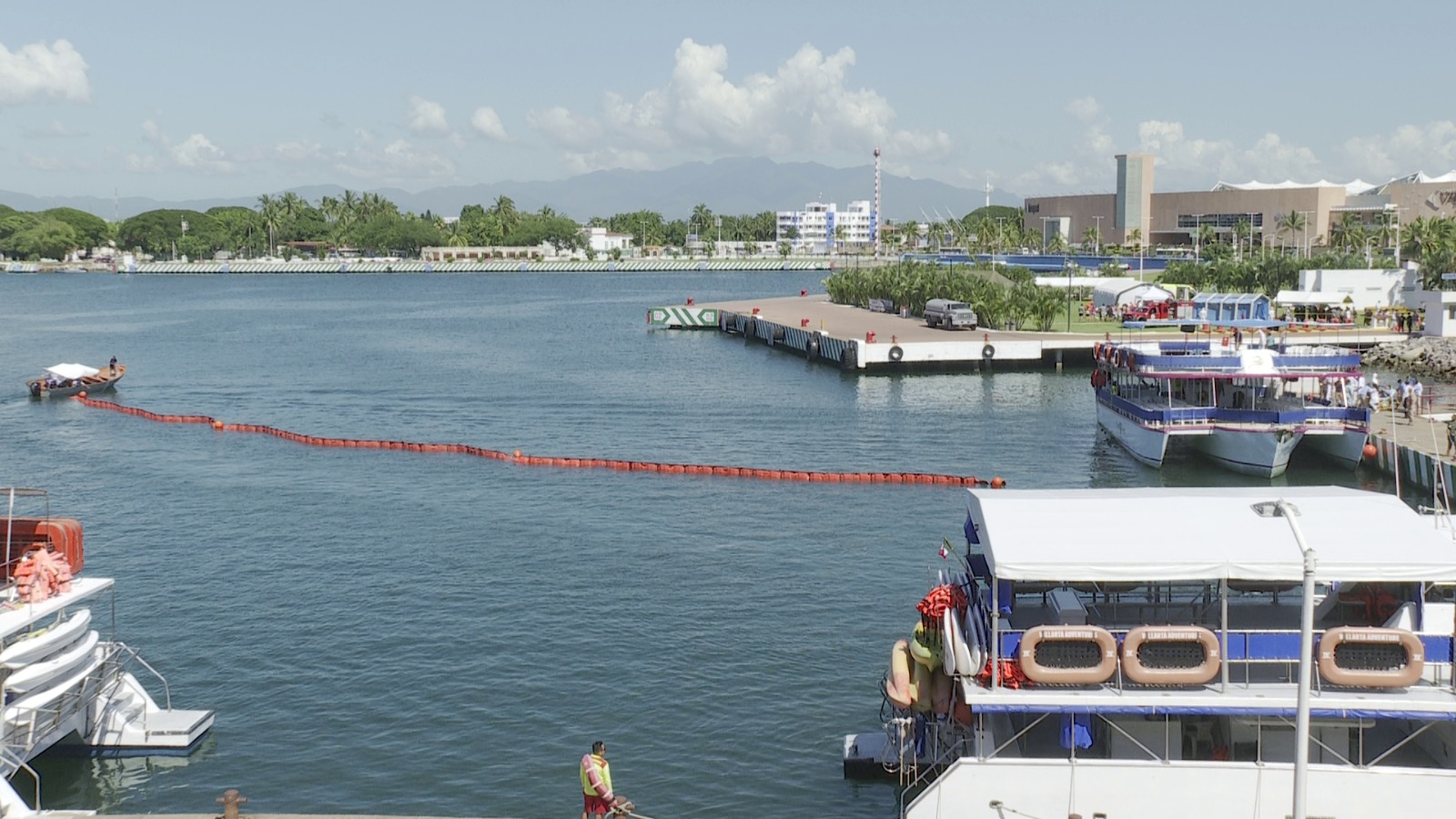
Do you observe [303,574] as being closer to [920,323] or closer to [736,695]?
[736,695]

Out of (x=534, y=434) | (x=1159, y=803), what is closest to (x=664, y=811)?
(x=1159, y=803)

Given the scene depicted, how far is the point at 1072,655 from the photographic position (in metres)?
17.4

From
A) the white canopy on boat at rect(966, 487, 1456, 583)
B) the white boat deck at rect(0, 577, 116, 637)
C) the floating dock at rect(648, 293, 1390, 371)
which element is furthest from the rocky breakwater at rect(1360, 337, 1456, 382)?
the white boat deck at rect(0, 577, 116, 637)

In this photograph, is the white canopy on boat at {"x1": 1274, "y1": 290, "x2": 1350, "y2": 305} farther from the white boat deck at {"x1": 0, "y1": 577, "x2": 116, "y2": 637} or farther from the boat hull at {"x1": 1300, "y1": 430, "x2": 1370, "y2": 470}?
the white boat deck at {"x1": 0, "y1": 577, "x2": 116, "y2": 637}

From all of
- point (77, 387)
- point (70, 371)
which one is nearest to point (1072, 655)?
point (77, 387)

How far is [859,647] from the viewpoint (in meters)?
28.6

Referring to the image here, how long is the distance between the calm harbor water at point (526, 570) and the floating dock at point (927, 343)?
7.85 ft

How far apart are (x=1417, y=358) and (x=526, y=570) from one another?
6076 centimetres

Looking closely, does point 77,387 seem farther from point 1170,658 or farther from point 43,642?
point 1170,658

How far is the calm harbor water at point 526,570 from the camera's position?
2303cm

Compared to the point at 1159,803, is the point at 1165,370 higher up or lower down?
higher up

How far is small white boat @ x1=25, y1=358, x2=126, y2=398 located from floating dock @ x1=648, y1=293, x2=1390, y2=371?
1728 inches

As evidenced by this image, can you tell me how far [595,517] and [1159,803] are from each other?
26428 millimetres

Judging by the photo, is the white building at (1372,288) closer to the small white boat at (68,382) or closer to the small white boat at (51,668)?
the small white boat at (68,382)
